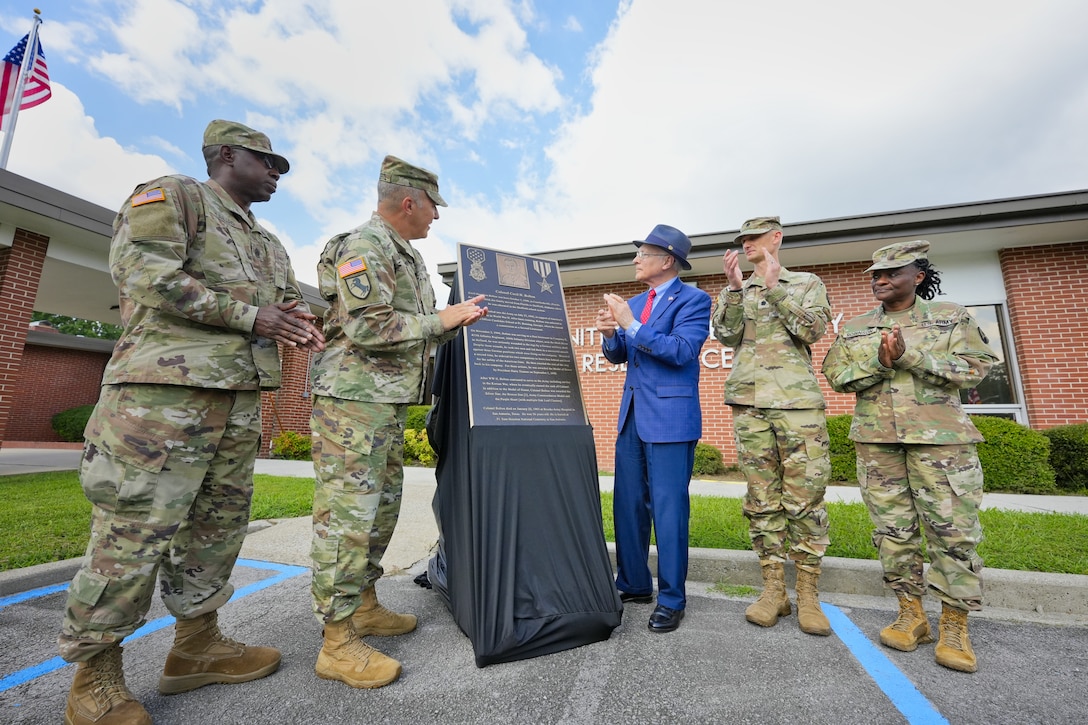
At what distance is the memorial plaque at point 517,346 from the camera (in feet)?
8.58

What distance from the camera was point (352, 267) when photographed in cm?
228

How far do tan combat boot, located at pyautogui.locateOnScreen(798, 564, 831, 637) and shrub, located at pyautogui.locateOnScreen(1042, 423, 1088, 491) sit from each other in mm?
6785

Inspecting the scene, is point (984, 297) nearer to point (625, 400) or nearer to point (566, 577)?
point (625, 400)

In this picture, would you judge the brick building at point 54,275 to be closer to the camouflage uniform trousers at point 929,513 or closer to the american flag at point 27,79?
the american flag at point 27,79

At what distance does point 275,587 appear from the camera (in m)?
3.38

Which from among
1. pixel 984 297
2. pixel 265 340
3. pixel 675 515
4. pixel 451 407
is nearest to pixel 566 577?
pixel 675 515

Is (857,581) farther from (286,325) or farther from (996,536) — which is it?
(286,325)

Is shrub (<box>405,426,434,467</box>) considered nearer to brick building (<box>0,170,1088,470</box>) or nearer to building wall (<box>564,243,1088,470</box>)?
brick building (<box>0,170,1088,470</box>)

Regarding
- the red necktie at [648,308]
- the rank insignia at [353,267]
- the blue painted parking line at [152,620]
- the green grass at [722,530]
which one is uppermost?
the red necktie at [648,308]

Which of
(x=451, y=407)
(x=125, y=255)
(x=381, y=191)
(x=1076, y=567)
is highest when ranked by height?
(x=381, y=191)

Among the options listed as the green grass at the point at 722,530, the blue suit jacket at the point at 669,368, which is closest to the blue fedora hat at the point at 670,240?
the blue suit jacket at the point at 669,368

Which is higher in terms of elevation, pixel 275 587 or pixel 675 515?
pixel 675 515

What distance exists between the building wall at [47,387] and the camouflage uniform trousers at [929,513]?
25099 millimetres

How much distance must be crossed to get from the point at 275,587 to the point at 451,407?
6.28ft
